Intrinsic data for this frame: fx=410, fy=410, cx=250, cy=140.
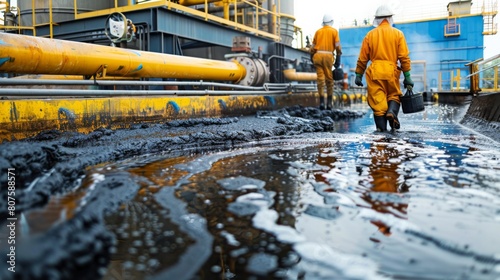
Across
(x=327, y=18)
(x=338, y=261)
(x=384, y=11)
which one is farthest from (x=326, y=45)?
(x=338, y=261)

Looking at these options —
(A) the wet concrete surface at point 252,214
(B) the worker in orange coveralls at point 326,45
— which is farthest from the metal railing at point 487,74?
(A) the wet concrete surface at point 252,214

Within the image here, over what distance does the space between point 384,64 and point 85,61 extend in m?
3.79

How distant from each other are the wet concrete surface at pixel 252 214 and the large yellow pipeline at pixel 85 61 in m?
1.64

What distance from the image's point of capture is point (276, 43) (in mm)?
11578

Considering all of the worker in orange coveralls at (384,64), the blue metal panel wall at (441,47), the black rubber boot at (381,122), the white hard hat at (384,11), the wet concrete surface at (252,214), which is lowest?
the wet concrete surface at (252,214)

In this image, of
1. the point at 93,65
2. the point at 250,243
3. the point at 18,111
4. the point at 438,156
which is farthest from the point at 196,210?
the point at 93,65

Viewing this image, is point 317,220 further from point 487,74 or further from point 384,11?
point 487,74

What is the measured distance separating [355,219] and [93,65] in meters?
4.33

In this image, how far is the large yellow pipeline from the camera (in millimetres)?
4207

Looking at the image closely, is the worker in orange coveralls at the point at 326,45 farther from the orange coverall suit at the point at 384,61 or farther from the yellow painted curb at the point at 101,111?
the orange coverall suit at the point at 384,61

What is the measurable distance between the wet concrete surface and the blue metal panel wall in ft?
76.9

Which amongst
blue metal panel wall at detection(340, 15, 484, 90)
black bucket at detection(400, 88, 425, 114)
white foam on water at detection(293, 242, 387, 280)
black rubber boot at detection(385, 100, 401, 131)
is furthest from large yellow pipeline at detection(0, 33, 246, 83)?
blue metal panel wall at detection(340, 15, 484, 90)

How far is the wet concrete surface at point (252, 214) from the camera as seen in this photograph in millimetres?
1325

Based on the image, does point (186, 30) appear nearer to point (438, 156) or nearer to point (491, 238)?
point (438, 156)
